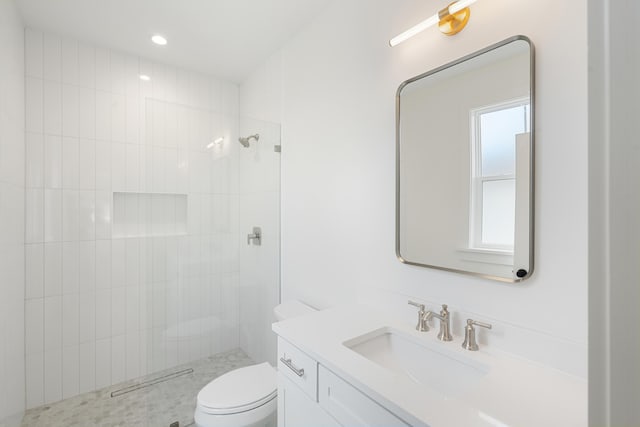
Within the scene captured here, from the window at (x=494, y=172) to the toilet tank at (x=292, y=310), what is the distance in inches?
42.9

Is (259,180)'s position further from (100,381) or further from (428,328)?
(100,381)

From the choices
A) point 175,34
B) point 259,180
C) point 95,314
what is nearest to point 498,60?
point 259,180

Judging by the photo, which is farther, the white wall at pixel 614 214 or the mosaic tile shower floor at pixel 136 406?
the mosaic tile shower floor at pixel 136 406

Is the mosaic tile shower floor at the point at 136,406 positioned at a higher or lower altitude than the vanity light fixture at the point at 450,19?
lower

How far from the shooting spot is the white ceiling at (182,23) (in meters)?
1.76

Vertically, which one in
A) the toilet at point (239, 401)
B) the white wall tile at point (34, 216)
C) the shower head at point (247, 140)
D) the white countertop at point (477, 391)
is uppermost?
the shower head at point (247, 140)

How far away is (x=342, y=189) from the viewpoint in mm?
1674

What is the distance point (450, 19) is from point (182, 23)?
1692 millimetres

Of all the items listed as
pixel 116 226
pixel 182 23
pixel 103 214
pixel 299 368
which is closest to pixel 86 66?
pixel 182 23

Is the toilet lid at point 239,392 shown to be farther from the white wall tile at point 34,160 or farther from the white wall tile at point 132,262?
the white wall tile at point 34,160

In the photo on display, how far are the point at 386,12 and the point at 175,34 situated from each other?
1.50 meters

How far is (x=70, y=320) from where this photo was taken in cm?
213

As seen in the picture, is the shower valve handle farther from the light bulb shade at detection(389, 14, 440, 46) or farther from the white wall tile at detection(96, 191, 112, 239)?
the light bulb shade at detection(389, 14, 440, 46)

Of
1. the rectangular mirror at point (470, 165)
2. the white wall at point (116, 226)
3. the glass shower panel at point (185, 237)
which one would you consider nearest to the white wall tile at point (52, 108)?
the white wall at point (116, 226)
